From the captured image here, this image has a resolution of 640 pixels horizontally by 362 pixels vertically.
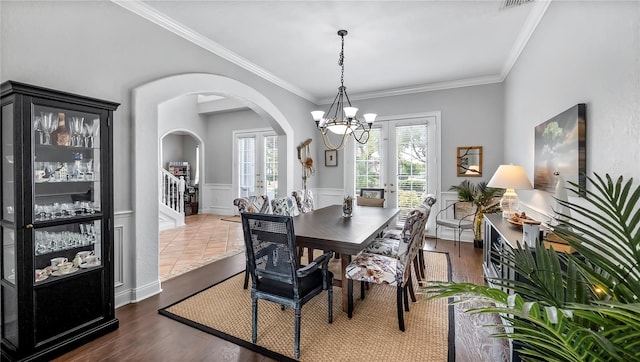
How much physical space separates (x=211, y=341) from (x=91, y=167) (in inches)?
64.2

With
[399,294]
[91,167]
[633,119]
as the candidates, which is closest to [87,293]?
[91,167]

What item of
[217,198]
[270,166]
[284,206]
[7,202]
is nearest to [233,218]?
[217,198]

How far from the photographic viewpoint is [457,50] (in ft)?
12.4

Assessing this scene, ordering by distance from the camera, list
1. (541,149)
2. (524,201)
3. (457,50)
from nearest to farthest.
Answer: (541,149)
(524,201)
(457,50)

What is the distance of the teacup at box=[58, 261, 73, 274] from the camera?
2.08m

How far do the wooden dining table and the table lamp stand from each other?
116 centimetres

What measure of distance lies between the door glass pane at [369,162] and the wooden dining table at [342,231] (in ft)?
7.50

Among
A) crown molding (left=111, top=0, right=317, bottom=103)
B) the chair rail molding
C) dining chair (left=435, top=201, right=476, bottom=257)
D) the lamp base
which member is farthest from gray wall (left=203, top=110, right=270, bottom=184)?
the lamp base

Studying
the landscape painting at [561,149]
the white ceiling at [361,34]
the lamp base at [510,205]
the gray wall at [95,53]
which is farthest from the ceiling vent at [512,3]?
the gray wall at [95,53]

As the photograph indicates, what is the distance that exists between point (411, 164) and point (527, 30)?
110 inches

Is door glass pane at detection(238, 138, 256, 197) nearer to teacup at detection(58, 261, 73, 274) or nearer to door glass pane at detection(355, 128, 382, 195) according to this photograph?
door glass pane at detection(355, 128, 382, 195)

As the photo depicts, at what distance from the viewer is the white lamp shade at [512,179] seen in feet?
9.41

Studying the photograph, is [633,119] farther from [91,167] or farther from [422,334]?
[91,167]

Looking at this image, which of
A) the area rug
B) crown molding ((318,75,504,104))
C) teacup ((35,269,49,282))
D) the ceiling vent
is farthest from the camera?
the area rug
